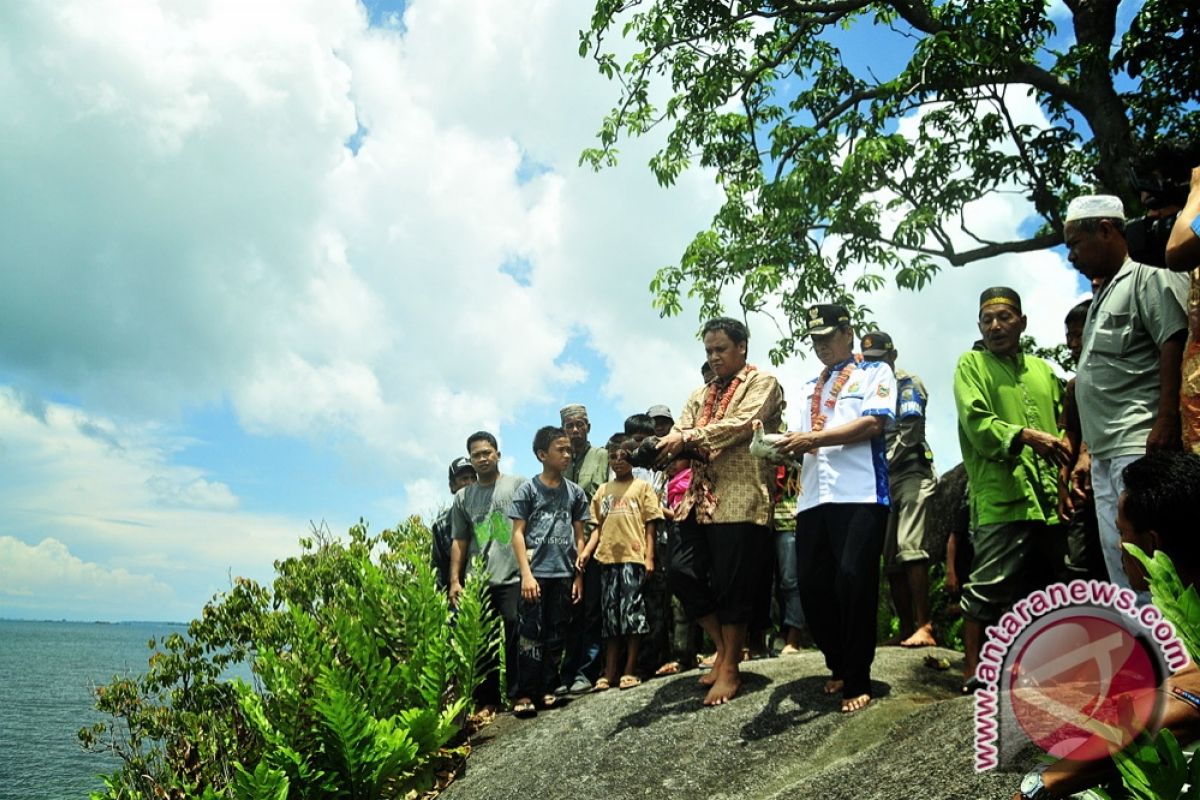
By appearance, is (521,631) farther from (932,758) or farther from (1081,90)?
(1081,90)

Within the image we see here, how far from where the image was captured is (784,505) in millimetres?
6609

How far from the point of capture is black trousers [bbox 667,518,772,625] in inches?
192

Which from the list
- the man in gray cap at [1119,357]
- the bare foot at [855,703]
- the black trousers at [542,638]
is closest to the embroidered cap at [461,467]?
the black trousers at [542,638]

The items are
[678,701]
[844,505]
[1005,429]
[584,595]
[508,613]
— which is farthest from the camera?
[584,595]

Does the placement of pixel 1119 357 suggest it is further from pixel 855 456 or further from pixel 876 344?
pixel 876 344

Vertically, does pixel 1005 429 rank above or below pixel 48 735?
above

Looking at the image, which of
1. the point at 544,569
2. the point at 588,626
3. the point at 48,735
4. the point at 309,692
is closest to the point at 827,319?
the point at 544,569

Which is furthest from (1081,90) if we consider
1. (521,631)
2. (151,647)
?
(151,647)

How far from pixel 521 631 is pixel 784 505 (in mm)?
2096

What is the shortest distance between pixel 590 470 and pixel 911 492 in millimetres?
2502

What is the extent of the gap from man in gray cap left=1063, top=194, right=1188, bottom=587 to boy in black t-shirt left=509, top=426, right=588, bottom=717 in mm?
3541

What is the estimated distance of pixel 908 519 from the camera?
608 cm

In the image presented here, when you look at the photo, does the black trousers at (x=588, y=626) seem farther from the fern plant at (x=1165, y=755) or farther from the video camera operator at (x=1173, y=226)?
the fern plant at (x=1165, y=755)

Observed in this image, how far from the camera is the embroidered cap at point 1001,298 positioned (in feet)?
15.4
